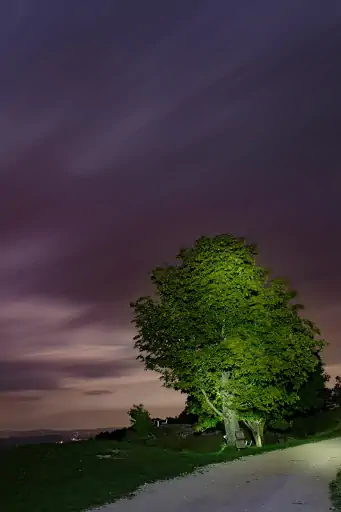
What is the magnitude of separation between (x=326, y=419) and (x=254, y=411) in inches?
1152

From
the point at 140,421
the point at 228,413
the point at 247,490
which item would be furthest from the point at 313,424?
the point at 247,490

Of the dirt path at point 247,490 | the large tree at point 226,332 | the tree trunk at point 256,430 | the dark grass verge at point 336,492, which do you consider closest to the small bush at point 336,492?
the dark grass verge at point 336,492

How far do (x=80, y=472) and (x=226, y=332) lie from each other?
14776mm

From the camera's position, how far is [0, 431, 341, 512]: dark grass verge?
603 inches

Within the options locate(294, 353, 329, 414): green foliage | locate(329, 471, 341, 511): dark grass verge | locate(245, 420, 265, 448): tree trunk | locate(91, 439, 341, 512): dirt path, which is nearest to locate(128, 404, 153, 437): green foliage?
locate(245, 420, 265, 448): tree trunk

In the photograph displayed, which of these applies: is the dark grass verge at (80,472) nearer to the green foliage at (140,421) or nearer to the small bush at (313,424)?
the green foliage at (140,421)

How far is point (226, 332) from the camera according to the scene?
3256 centimetres

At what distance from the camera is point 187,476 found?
19.7m

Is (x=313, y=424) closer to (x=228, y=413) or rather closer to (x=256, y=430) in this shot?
(x=256, y=430)

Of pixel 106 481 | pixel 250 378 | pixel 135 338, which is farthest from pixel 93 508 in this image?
pixel 135 338

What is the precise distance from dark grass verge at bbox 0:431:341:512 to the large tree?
14.7ft

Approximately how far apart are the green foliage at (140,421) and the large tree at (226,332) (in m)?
12.8

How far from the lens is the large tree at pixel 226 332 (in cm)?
3180

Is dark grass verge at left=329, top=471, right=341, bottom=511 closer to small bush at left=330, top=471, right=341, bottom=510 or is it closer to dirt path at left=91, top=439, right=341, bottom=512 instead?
small bush at left=330, top=471, right=341, bottom=510
